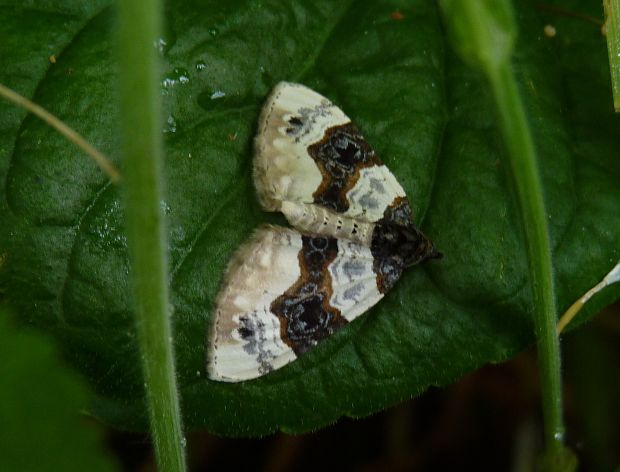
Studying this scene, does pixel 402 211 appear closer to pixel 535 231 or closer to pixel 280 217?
pixel 280 217

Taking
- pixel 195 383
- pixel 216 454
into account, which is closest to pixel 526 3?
pixel 195 383

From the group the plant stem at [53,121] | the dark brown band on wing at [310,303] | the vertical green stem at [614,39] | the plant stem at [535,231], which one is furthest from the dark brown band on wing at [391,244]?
the plant stem at [53,121]

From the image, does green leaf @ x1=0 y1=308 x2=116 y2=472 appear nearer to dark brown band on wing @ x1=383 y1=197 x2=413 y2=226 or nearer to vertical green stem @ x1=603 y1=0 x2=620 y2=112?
dark brown band on wing @ x1=383 y1=197 x2=413 y2=226

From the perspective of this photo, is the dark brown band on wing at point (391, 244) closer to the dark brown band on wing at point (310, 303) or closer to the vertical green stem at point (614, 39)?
the dark brown band on wing at point (310, 303)

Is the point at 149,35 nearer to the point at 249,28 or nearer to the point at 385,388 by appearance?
the point at 249,28

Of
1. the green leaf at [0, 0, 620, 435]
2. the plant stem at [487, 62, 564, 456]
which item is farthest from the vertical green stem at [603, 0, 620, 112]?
the plant stem at [487, 62, 564, 456]

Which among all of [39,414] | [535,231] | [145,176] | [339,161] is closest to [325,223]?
[339,161]
